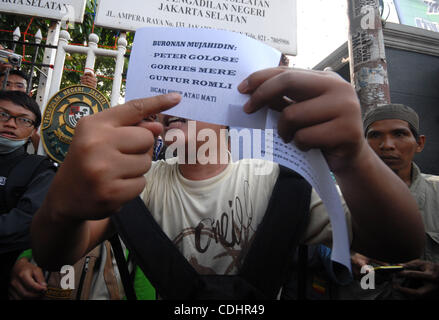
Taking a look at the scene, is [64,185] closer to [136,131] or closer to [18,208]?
[136,131]

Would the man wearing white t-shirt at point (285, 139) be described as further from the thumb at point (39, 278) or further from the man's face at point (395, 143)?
the man's face at point (395, 143)

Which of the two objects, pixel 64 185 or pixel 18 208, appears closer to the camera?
pixel 64 185

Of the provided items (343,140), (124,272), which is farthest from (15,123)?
(343,140)

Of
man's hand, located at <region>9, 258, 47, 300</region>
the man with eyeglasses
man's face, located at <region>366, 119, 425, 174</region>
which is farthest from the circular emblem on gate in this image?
man's face, located at <region>366, 119, 425, 174</region>

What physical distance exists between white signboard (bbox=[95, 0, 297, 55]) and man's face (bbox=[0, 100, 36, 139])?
1.48 meters

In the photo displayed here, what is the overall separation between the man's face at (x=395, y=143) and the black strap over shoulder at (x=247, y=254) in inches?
A: 56.8

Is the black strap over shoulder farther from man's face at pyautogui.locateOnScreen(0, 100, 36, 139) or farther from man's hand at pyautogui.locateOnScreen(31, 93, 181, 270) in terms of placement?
man's face at pyautogui.locateOnScreen(0, 100, 36, 139)

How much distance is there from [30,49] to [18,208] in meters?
7.02

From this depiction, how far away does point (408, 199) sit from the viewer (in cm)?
76

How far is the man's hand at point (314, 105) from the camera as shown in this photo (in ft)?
2.01

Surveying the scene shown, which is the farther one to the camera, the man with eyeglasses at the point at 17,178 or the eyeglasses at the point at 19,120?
the eyeglasses at the point at 19,120

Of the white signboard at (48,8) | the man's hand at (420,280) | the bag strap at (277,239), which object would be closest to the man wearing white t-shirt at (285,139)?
the bag strap at (277,239)

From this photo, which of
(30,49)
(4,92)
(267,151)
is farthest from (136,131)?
(30,49)

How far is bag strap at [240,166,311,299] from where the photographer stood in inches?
34.9
